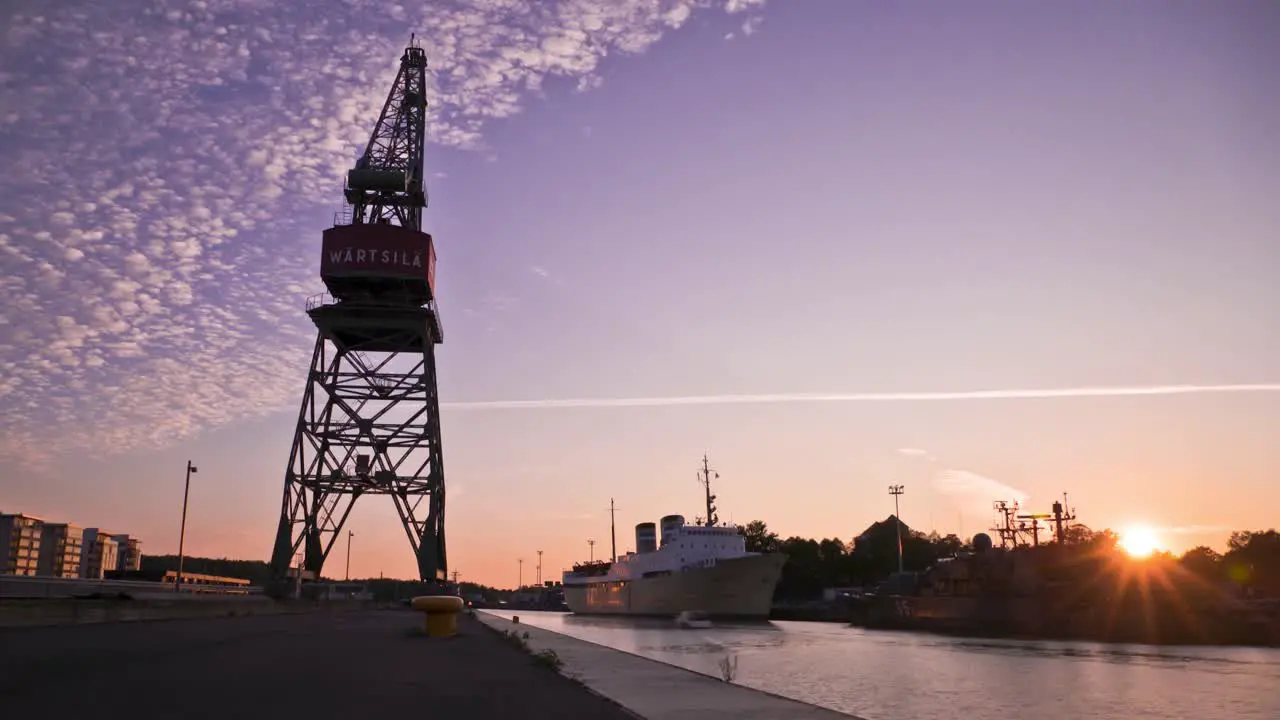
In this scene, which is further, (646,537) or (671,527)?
(646,537)

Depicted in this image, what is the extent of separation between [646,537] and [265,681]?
3867 inches

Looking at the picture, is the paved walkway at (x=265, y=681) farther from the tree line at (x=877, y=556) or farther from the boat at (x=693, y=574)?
the tree line at (x=877, y=556)

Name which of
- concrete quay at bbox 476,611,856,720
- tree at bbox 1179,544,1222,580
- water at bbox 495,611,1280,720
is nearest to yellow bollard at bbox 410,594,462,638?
water at bbox 495,611,1280,720

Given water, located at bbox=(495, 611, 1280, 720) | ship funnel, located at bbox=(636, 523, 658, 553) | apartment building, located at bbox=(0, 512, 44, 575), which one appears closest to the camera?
water, located at bbox=(495, 611, 1280, 720)

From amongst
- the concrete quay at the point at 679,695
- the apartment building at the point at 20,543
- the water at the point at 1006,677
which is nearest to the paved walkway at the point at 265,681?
the concrete quay at the point at 679,695

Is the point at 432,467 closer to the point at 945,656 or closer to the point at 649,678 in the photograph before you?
the point at 945,656

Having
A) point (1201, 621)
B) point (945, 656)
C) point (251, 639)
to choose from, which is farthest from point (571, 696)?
point (1201, 621)

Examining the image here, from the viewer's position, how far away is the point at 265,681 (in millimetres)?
13961

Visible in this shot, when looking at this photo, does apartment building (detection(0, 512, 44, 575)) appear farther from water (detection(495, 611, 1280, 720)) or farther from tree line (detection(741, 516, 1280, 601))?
water (detection(495, 611, 1280, 720))

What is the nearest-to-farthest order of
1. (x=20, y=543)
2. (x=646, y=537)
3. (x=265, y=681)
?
(x=265, y=681)
(x=646, y=537)
(x=20, y=543)

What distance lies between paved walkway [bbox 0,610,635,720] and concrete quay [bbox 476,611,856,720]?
0.58 meters

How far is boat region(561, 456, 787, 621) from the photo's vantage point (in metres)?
87.8

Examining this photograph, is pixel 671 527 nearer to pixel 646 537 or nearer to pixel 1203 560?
pixel 646 537

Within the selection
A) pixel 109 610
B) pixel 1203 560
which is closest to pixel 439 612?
pixel 109 610
